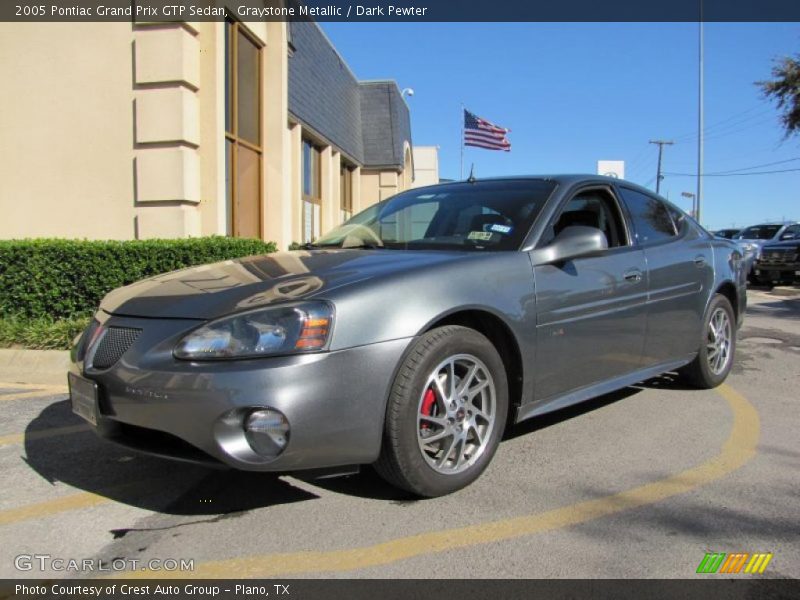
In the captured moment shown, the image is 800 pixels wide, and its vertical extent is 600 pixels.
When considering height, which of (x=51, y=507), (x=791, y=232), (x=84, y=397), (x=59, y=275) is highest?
(x=791, y=232)

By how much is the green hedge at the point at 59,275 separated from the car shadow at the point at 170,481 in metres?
3.19

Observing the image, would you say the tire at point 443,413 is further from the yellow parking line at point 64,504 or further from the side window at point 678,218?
the side window at point 678,218

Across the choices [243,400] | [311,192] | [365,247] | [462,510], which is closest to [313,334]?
[243,400]

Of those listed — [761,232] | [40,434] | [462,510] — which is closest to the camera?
[462,510]

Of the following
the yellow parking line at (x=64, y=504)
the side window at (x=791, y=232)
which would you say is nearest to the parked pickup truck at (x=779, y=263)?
the side window at (x=791, y=232)

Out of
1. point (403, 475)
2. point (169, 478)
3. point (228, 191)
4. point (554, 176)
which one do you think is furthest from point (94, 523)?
point (228, 191)

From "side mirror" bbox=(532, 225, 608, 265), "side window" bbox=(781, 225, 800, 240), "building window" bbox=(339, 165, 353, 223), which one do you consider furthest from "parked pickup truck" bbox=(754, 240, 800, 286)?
"side mirror" bbox=(532, 225, 608, 265)

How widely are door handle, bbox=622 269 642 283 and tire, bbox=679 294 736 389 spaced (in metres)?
1.11

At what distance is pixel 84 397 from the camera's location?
287 centimetres

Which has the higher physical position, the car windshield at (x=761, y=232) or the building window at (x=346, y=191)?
the building window at (x=346, y=191)

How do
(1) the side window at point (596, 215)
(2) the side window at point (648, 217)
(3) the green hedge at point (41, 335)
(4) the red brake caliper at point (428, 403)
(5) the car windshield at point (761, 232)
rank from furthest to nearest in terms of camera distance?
(5) the car windshield at point (761, 232) < (3) the green hedge at point (41, 335) < (2) the side window at point (648, 217) < (1) the side window at point (596, 215) < (4) the red brake caliper at point (428, 403)

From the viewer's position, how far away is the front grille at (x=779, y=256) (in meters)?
16.3

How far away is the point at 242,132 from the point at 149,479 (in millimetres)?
8205

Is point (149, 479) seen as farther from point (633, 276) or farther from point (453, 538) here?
point (633, 276)
